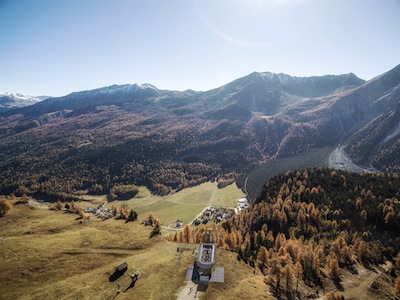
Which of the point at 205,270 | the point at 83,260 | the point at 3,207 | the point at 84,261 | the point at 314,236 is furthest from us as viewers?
the point at 314,236

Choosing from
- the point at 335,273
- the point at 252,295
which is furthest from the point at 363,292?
the point at 252,295

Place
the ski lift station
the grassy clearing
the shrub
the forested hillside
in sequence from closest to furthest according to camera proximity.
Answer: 1. the grassy clearing
2. the ski lift station
3. the forested hillside
4. the shrub

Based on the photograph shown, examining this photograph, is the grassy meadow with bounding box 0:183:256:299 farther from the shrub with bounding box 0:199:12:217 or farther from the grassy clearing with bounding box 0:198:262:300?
the shrub with bounding box 0:199:12:217

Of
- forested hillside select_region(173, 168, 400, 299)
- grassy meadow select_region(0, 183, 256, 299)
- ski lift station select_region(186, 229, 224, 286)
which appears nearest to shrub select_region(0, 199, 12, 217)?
grassy meadow select_region(0, 183, 256, 299)

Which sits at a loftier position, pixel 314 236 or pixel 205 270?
pixel 205 270

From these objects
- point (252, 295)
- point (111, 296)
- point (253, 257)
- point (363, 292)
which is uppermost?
point (111, 296)

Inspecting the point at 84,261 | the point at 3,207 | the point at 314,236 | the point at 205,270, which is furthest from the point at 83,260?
the point at 314,236

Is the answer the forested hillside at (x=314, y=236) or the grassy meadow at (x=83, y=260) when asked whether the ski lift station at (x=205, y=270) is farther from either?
the forested hillside at (x=314, y=236)

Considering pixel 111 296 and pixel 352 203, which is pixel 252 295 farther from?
pixel 352 203

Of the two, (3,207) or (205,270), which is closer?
(205,270)

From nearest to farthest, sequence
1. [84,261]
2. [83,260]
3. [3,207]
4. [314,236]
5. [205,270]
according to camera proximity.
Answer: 1. [205,270]
2. [84,261]
3. [83,260]
4. [3,207]
5. [314,236]

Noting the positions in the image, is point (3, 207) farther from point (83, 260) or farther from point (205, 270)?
point (205, 270)
